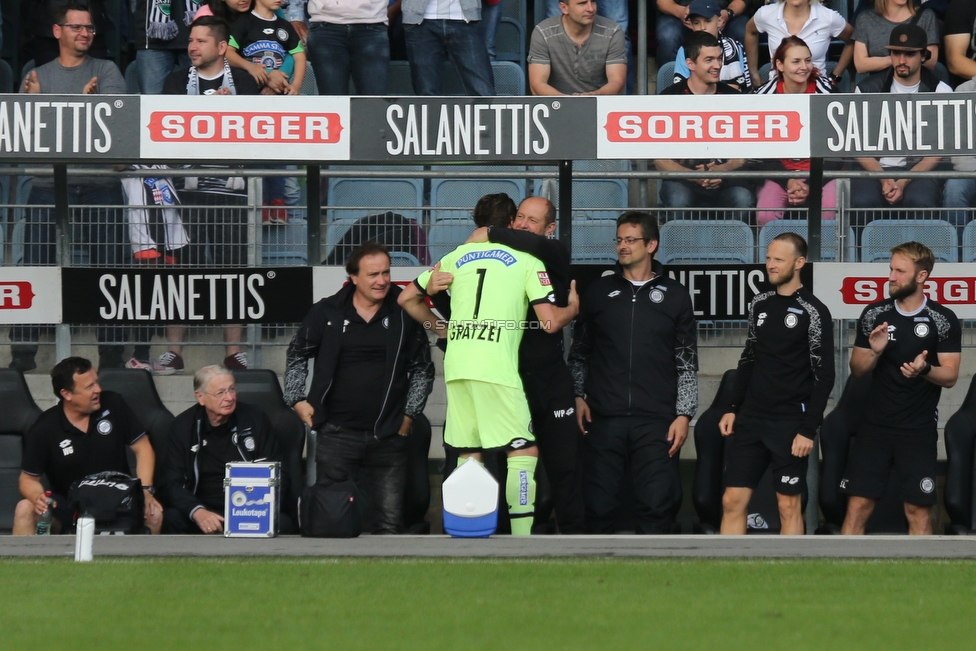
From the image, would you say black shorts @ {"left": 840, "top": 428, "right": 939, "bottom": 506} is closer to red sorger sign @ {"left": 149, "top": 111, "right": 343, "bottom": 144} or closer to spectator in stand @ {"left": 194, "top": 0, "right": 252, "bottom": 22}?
red sorger sign @ {"left": 149, "top": 111, "right": 343, "bottom": 144}

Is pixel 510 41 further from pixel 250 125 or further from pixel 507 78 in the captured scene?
pixel 250 125

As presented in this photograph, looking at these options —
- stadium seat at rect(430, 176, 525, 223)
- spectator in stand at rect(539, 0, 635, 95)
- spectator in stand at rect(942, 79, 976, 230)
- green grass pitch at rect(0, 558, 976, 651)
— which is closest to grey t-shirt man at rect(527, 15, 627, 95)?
spectator in stand at rect(539, 0, 635, 95)

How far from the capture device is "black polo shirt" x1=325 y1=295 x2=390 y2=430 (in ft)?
25.0

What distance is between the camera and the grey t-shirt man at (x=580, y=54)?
10570mm

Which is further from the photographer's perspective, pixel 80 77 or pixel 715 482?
pixel 80 77

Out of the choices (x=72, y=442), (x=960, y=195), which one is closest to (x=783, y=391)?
(x=960, y=195)

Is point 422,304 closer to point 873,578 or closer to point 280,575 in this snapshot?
point 280,575

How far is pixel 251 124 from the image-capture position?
7.83m

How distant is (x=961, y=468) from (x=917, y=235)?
1607 mm

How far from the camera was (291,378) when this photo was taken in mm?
7781

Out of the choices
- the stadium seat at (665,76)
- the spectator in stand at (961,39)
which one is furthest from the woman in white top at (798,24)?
the spectator in stand at (961,39)

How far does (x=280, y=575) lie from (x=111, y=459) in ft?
8.55

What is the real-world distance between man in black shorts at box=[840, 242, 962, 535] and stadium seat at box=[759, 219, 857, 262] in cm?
93

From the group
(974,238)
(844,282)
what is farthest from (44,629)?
(974,238)
